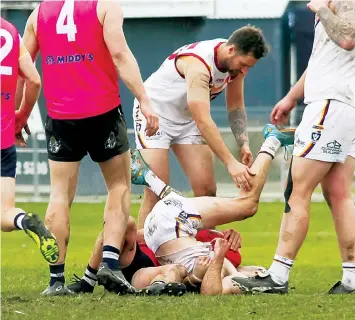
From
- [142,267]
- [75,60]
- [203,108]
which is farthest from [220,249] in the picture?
[75,60]

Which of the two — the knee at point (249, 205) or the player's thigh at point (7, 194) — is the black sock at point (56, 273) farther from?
the knee at point (249, 205)

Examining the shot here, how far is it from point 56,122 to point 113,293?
1.30m

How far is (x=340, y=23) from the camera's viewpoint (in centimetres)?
764

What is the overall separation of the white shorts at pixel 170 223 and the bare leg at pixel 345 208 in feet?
3.38

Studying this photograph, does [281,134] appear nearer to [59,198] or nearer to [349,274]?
[349,274]

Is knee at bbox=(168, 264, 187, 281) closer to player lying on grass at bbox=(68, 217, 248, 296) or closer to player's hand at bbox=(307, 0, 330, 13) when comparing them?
player lying on grass at bbox=(68, 217, 248, 296)

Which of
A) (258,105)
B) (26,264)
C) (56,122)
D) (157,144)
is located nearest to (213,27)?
(258,105)

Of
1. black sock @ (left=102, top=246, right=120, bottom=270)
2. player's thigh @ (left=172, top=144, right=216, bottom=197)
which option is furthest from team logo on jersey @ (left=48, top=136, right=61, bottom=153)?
player's thigh @ (left=172, top=144, right=216, bottom=197)

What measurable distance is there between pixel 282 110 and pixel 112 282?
1.96 metres

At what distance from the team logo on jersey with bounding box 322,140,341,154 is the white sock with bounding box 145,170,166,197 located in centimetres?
175

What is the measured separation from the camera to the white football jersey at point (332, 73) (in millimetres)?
7801

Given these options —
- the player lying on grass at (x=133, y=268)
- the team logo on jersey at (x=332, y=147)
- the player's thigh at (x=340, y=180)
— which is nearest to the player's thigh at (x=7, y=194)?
the player lying on grass at (x=133, y=268)

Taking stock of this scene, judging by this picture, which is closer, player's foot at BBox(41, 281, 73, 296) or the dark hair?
player's foot at BBox(41, 281, 73, 296)

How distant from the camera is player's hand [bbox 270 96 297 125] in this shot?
27.9 ft
